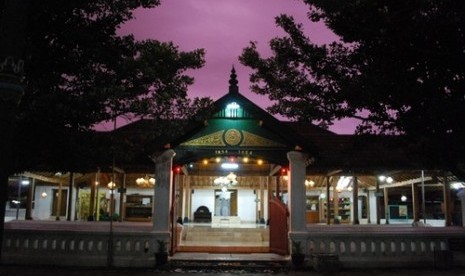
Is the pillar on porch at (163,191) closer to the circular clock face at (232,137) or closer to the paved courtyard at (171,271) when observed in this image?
the paved courtyard at (171,271)

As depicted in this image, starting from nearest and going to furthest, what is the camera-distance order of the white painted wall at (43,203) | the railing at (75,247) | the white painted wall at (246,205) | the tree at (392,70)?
1. the tree at (392,70)
2. the railing at (75,247)
3. the white painted wall at (246,205)
4. the white painted wall at (43,203)

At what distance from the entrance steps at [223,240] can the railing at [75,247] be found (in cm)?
264

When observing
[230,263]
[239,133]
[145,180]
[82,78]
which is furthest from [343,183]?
[82,78]

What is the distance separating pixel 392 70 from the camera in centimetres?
887

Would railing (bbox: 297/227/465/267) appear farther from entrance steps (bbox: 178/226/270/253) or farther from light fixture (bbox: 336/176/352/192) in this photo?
light fixture (bbox: 336/176/352/192)

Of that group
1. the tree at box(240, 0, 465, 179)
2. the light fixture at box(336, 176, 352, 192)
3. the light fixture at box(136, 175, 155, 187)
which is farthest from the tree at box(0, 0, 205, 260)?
the light fixture at box(336, 176, 352, 192)

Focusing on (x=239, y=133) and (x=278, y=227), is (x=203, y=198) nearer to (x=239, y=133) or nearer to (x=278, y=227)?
(x=278, y=227)

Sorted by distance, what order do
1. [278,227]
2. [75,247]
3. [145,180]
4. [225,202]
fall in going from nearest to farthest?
[75,247] → [278,227] → [145,180] → [225,202]

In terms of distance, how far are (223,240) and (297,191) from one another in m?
4.99

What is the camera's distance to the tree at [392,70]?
320 inches

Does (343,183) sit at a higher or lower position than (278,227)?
higher

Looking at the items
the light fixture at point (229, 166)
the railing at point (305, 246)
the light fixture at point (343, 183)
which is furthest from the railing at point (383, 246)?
the light fixture at point (343, 183)

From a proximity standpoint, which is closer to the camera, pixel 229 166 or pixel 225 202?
pixel 229 166

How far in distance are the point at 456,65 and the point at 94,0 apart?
7280 mm
